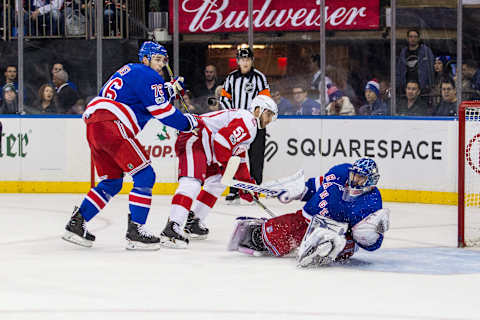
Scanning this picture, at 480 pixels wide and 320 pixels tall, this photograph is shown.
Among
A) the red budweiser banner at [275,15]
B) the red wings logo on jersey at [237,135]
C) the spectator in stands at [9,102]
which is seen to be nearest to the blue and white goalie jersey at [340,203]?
the red wings logo on jersey at [237,135]

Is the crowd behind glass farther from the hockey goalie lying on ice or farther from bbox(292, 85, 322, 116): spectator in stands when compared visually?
the hockey goalie lying on ice

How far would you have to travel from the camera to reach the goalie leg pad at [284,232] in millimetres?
5098

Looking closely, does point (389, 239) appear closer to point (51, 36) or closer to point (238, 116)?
point (238, 116)

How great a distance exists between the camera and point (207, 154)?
5.73 m

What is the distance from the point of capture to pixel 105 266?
4.88 metres

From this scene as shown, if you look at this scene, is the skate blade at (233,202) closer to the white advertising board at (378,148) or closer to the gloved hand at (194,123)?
the white advertising board at (378,148)

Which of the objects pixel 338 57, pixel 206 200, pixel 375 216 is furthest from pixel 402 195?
pixel 375 216

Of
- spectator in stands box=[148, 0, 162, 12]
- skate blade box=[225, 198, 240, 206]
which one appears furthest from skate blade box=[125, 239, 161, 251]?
spectator in stands box=[148, 0, 162, 12]

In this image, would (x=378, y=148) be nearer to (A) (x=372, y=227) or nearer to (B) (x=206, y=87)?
(B) (x=206, y=87)

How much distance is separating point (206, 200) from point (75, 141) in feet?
11.0

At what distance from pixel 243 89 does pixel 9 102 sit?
2.45m

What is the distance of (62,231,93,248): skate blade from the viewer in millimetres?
5484

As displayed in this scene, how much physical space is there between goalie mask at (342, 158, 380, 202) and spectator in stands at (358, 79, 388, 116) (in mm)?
3912

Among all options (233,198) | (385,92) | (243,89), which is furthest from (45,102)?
(385,92)
